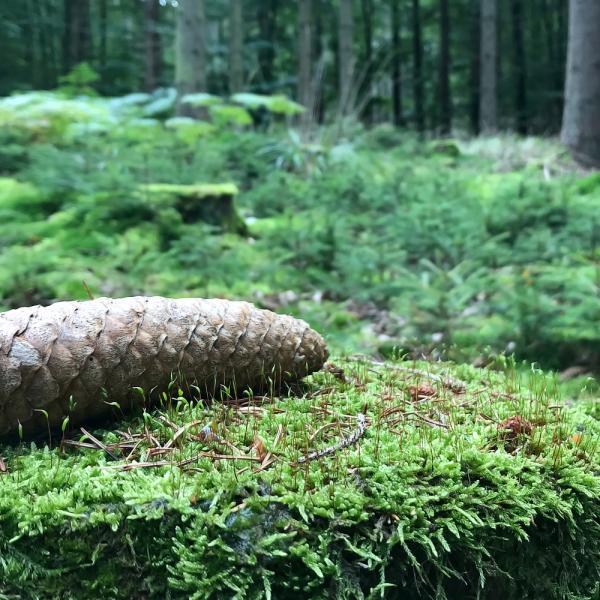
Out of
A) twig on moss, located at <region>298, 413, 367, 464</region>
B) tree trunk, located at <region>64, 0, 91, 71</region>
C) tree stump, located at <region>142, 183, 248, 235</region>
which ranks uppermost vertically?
tree trunk, located at <region>64, 0, 91, 71</region>

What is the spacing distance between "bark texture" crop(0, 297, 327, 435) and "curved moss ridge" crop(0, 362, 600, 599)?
128 millimetres

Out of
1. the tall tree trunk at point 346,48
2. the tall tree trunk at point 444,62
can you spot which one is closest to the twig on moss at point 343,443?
the tall tree trunk at point 346,48

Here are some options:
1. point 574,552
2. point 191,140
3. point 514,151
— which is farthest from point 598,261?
point 514,151

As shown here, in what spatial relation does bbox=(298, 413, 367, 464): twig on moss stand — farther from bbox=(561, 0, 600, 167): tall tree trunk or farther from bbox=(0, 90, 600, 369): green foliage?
bbox=(561, 0, 600, 167): tall tree trunk

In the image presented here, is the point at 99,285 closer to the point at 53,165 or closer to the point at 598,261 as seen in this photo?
the point at 53,165

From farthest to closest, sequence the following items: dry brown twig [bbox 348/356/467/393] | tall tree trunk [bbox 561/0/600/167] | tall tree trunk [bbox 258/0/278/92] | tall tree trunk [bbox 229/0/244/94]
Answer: tall tree trunk [bbox 258/0/278/92] < tall tree trunk [bbox 229/0/244/94] < tall tree trunk [bbox 561/0/600/167] < dry brown twig [bbox 348/356/467/393]

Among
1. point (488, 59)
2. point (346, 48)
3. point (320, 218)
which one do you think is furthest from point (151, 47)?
point (320, 218)

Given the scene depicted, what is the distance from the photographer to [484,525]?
1.40 metres

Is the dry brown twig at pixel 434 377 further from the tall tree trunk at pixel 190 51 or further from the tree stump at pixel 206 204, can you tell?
the tall tree trunk at pixel 190 51

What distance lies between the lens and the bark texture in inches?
63.7

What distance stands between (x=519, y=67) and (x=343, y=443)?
24.7 metres

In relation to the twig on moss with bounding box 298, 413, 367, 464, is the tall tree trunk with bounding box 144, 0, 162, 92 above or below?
above

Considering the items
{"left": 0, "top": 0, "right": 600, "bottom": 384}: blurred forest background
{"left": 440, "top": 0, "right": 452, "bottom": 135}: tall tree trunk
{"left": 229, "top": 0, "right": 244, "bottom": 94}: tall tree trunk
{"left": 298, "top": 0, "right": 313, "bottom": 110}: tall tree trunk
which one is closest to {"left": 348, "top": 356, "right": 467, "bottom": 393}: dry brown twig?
{"left": 0, "top": 0, "right": 600, "bottom": 384}: blurred forest background

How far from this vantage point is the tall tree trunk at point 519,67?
71.0 ft
